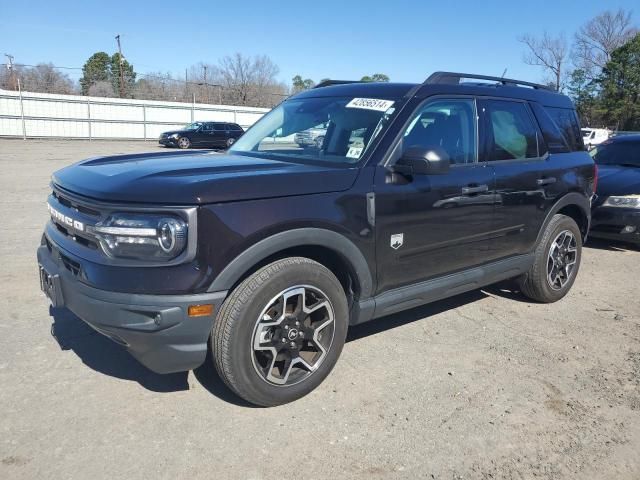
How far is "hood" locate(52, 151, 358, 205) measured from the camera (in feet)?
8.59

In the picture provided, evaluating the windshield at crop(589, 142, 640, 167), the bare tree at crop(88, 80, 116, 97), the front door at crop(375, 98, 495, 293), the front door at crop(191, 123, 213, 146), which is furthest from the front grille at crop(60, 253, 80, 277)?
the bare tree at crop(88, 80, 116, 97)

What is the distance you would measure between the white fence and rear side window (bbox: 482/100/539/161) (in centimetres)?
3085

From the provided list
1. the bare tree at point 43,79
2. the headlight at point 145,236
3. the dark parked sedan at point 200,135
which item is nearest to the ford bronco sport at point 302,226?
the headlight at point 145,236

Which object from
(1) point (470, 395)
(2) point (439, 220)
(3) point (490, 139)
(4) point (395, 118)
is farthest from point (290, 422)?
(3) point (490, 139)

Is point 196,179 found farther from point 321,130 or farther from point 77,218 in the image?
A: point 321,130

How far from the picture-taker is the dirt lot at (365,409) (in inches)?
102

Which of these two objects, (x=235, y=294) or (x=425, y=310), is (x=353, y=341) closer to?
(x=425, y=310)

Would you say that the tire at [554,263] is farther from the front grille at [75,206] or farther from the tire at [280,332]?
the front grille at [75,206]

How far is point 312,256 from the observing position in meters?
3.24

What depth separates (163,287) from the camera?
8.43 ft

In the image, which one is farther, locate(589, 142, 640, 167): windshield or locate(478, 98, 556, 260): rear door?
locate(589, 142, 640, 167): windshield

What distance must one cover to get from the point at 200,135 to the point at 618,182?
23.8m

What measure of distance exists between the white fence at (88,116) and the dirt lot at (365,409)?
29094mm

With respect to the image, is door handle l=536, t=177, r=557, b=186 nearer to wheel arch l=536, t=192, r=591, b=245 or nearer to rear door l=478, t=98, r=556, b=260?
rear door l=478, t=98, r=556, b=260
